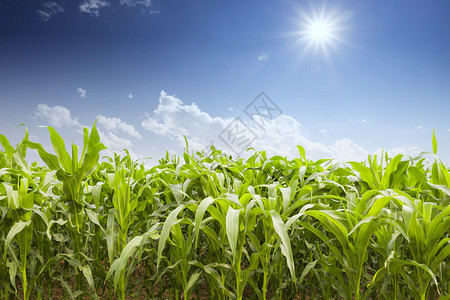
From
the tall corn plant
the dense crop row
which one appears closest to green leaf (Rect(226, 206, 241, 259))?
the dense crop row

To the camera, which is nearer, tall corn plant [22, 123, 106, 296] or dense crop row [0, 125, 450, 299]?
dense crop row [0, 125, 450, 299]

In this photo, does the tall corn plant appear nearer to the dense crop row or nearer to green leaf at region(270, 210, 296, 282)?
the dense crop row

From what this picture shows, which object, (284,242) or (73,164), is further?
(73,164)

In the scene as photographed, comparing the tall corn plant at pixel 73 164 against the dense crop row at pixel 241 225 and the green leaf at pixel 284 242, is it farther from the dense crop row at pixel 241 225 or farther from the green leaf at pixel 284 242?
the green leaf at pixel 284 242

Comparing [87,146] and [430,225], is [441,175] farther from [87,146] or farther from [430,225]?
[87,146]

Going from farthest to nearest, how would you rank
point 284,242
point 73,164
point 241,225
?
point 73,164 → point 241,225 → point 284,242

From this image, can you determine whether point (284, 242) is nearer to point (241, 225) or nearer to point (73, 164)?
point (241, 225)

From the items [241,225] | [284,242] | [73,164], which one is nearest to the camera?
[284,242]

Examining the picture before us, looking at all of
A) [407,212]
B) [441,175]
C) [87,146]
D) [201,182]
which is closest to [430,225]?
[407,212]

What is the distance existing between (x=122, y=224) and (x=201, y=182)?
0.47m

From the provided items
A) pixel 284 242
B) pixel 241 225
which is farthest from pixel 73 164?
pixel 284 242

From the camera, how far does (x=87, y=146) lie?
1.58 m

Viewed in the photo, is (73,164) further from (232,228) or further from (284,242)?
(284,242)

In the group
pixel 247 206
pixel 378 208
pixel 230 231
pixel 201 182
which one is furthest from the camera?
pixel 201 182
